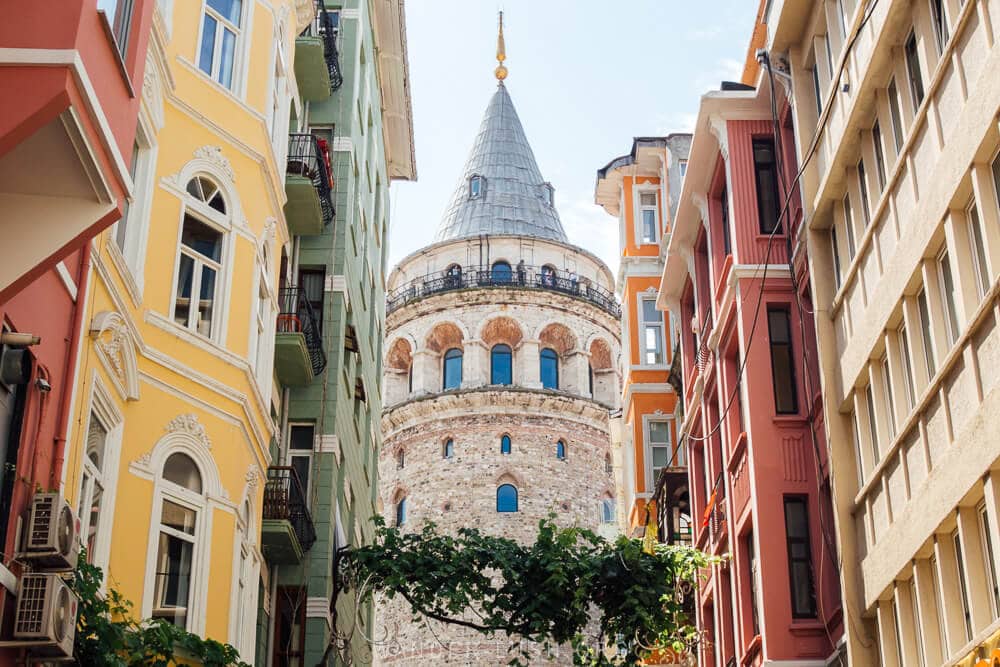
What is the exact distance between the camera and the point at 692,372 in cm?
3095

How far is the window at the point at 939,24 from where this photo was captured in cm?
1603

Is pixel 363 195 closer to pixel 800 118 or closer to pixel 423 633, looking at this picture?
pixel 800 118

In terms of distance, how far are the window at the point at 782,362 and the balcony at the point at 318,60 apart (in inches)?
403

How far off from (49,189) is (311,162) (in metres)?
15.4

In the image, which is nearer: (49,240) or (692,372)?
(49,240)

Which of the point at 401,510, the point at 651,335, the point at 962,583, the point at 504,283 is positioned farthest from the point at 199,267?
the point at 504,283

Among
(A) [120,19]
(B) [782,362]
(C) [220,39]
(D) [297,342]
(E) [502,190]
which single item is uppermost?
(E) [502,190]

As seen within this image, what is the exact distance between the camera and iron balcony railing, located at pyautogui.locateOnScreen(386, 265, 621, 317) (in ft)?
219

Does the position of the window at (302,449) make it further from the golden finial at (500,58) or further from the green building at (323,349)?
the golden finial at (500,58)

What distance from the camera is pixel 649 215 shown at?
41031 millimetres

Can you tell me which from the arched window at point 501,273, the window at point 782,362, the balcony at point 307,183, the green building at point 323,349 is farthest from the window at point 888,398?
the arched window at point 501,273

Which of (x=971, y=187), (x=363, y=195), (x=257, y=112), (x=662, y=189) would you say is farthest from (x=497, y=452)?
(x=971, y=187)

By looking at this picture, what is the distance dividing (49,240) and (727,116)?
50.8ft

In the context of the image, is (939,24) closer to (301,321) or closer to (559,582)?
(559,582)
